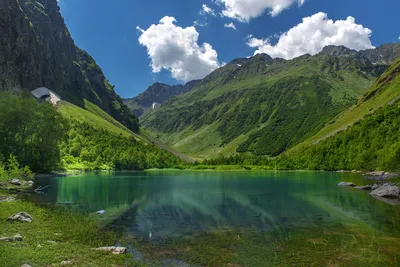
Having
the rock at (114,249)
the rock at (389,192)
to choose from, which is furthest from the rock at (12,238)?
the rock at (389,192)

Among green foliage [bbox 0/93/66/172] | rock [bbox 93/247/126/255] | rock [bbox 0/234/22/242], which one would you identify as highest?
green foliage [bbox 0/93/66/172]

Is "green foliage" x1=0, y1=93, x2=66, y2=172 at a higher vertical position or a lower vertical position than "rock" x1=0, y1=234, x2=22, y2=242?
higher

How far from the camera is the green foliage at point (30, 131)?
299 feet

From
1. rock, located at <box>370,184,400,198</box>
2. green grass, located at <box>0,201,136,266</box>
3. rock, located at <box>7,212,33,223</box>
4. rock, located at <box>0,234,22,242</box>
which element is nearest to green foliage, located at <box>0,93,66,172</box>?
green grass, located at <box>0,201,136,266</box>

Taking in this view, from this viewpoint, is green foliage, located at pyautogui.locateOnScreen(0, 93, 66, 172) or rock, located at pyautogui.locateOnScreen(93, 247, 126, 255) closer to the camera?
rock, located at pyautogui.locateOnScreen(93, 247, 126, 255)

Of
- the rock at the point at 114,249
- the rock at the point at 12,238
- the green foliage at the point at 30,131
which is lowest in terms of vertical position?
the rock at the point at 114,249

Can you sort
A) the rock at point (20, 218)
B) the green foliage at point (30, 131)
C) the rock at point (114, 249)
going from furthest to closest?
1. the green foliage at point (30, 131)
2. the rock at point (20, 218)
3. the rock at point (114, 249)

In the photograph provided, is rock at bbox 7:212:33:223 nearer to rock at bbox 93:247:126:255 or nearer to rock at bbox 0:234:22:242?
rock at bbox 0:234:22:242

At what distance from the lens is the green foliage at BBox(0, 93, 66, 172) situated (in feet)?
299

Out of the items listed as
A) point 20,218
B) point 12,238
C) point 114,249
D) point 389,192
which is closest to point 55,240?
point 12,238

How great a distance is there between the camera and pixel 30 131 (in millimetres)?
98000

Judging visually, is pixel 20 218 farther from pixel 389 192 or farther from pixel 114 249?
pixel 389 192

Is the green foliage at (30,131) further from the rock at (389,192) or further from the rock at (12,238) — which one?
the rock at (389,192)

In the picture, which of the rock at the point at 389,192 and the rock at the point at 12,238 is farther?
the rock at the point at 389,192
